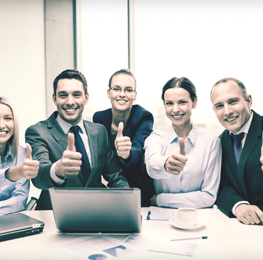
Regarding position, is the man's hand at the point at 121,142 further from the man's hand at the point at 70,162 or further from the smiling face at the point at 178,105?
the man's hand at the point at 70,162

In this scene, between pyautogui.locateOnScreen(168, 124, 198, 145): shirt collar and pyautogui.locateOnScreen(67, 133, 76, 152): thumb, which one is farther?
pyautogui.locateOnScreen(168, 124, 198, 145): shirt collar

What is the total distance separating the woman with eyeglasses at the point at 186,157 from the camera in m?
1.58

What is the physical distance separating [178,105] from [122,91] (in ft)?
1.95

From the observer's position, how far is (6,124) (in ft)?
5.81

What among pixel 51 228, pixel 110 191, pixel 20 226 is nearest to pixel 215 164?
pixel 110 191

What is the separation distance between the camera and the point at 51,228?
1168 millimetres

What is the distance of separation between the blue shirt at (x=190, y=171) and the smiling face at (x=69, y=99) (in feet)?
1.83

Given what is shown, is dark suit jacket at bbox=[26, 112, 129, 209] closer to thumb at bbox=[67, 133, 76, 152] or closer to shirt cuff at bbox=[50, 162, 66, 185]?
shirt cuff at bbox=[50, 162, 66, 185]

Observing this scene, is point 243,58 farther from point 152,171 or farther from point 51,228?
point 51,228

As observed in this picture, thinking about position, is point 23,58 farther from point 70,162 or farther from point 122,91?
point 70,162

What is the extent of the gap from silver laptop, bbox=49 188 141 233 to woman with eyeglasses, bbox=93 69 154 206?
83 cm

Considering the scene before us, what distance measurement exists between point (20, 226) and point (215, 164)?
119 cm

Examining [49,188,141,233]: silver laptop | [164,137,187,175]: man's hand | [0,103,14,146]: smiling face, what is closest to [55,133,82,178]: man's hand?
[49,188,141,233]: silver laptop

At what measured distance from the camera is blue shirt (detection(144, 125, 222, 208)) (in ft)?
5.15
